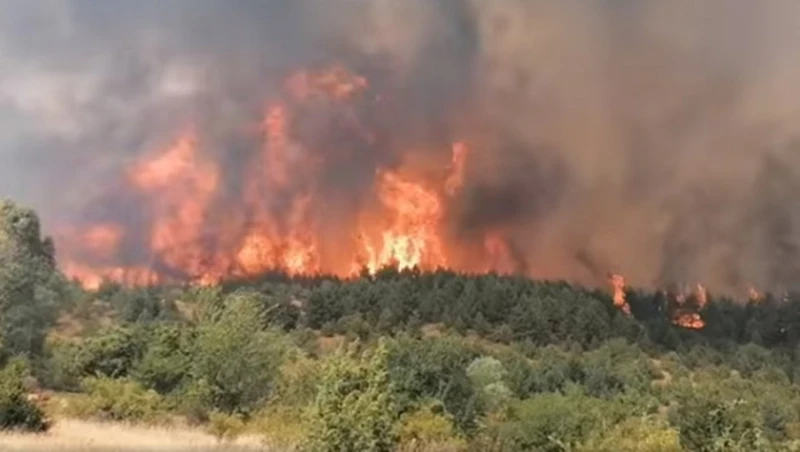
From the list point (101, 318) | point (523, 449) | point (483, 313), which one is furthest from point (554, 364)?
point (523, 449)

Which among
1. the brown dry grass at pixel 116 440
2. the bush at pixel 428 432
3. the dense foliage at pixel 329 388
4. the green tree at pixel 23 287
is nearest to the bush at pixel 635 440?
the dense foliage at pixel 329 388

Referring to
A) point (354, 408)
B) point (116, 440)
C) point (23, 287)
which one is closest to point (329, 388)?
point (354, 408)

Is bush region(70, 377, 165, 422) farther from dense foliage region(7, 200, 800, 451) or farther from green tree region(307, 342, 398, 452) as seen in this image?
green tree region(307, 342, 398, 452)

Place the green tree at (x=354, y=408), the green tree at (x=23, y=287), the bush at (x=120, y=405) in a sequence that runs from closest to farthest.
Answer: the green tree at (x=354, y=408) → the bush at (x=120, y=405) → the green tree at (x=23, y=287)

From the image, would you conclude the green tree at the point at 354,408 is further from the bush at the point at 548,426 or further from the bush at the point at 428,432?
the bush at the point at 548,426

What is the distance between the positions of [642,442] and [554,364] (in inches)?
3996

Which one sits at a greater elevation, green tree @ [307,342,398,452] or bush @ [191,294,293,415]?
bush @ [191,294,293,415]

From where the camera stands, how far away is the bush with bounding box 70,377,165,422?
4981 cm

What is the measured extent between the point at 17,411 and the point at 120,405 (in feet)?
→ 42.8

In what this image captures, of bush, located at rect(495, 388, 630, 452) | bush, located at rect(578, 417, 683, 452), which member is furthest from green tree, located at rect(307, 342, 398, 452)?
bush, located at rect(495, 388, 630, 452)

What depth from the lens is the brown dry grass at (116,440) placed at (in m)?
29.6

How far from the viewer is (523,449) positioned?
141ft

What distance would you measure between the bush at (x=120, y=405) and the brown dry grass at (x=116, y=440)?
5.45m

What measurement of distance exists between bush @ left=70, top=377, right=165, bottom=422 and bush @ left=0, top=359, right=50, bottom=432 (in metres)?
9.38
